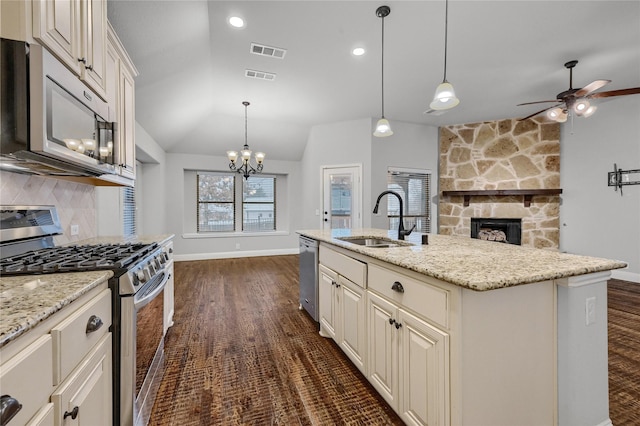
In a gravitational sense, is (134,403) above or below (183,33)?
below

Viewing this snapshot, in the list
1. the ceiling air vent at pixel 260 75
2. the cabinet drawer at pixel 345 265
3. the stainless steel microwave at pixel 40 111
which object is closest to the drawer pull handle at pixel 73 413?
the stainless steel microwave at pixel 40 111

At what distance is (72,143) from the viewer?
55.3 inches

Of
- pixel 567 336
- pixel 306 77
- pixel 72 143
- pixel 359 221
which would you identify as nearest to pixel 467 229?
pixel 359 221

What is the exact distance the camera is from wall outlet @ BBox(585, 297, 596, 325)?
4.27 ft

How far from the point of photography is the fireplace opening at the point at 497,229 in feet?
17.6

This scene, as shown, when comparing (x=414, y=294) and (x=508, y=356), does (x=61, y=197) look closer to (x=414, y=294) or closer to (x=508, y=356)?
(x=414, y=294)

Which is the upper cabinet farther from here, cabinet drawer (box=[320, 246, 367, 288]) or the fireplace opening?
the fireplace opening

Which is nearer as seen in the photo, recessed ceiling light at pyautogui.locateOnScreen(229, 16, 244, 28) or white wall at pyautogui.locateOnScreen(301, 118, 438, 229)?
recessed ceiling light at pyautogui.locateOnScreen(229, 16, 244, 28)

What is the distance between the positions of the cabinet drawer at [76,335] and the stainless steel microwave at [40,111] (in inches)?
28.4

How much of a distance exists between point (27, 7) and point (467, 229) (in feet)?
21.0

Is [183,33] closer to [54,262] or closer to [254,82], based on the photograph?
A: [254,82]

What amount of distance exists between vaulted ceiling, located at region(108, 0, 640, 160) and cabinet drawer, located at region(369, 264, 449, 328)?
2.43 meters

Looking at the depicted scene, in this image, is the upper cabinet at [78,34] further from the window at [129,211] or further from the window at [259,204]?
the window at [259,204]

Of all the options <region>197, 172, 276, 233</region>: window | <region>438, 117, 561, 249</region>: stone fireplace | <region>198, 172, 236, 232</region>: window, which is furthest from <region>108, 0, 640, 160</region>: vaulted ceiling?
<region>197, 172, 276, 233</region>: window
